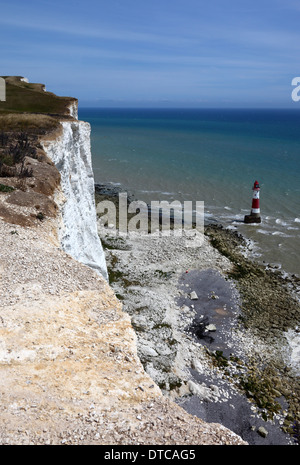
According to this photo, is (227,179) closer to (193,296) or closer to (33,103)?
(33,103)

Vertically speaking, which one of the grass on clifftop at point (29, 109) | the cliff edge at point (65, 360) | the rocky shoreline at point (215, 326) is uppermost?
the grass on clifftop at point (29, 109)

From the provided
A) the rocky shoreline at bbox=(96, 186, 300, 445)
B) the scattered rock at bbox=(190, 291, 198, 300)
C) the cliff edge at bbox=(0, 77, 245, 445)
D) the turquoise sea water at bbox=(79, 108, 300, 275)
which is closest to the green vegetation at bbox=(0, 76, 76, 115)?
the rocky shoreline at bbox=(96, 186, 300, 445)

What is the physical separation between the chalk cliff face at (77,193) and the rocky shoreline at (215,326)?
3.93 metres

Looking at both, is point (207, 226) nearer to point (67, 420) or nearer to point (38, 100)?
point (38, 100)

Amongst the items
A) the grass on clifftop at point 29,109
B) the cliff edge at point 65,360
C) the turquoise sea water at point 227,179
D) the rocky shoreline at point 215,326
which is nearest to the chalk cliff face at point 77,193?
the grass on clifftop at point 29,109

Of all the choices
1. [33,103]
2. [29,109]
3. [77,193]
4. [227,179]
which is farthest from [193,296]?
[227,179]

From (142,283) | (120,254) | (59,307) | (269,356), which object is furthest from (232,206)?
(59,307)

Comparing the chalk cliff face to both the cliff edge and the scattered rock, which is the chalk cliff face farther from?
the scattered rock

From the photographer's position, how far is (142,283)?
26578 mm

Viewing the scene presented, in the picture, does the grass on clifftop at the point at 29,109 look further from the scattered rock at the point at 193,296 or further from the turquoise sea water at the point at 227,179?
the turquoise sea water at the point at 227,179

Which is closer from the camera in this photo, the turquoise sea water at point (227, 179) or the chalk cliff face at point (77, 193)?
the chalk cliff face at point (77, 193)

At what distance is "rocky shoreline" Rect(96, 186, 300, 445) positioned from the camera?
16297mm

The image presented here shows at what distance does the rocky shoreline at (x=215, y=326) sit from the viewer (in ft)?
53.5

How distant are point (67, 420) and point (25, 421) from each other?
83 centimetres
